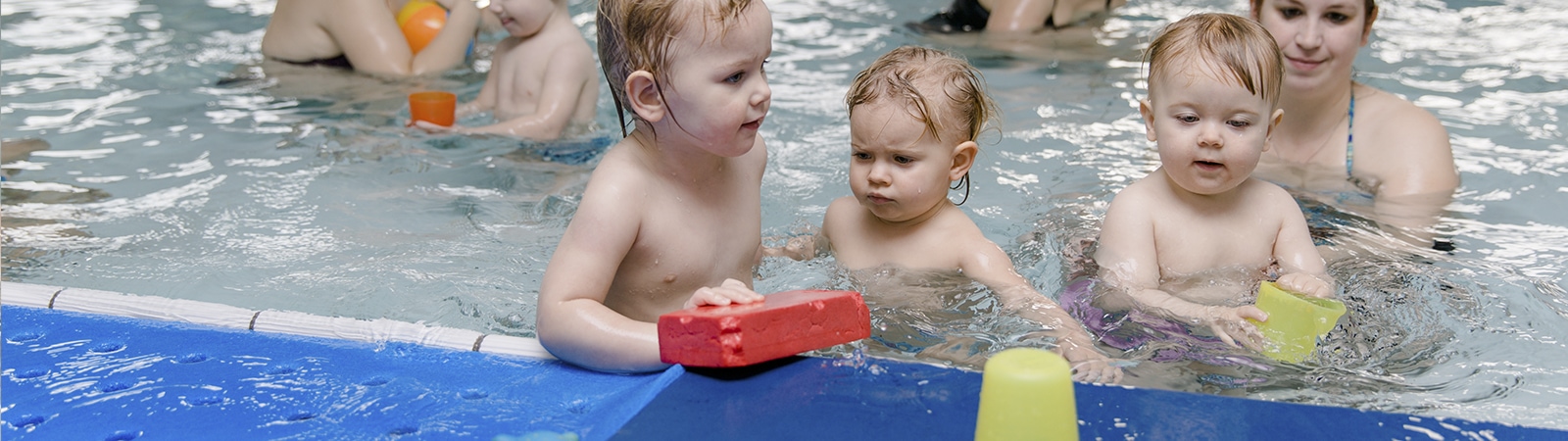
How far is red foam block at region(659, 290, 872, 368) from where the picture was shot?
1.90 meters

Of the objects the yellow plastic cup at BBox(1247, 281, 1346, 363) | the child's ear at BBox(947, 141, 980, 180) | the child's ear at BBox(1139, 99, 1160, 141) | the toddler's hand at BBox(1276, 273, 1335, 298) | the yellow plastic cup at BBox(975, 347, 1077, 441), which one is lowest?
the toddler's hand at BBox(1276, 273, 1335, 298)

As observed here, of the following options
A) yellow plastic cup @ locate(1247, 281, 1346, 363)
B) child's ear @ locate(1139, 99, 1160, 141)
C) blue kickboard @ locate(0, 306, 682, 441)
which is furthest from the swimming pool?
blue kickboard @ locate(0, 306, 682, 441)

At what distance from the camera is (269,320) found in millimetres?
2273

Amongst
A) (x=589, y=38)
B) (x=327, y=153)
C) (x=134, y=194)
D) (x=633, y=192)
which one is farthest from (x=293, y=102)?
(x=633, y=192)

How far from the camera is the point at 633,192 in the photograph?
2.18m

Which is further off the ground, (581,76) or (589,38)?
(581,76)

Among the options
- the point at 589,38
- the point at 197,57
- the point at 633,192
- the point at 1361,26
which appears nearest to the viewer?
the point at 633,192

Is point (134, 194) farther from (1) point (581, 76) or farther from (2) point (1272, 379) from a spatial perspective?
(2) point (1272, 379)

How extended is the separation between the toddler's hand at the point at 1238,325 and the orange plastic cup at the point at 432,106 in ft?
8.56

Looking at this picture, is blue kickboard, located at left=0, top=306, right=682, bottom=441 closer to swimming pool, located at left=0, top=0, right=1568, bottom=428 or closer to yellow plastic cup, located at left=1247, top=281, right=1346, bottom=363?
swimming pool, located at left=0, top=0, right=1568, bottom=428

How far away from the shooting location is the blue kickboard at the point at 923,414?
176cm

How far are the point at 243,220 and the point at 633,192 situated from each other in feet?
5.92

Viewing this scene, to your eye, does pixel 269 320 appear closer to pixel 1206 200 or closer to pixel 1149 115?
pixel 1149 115

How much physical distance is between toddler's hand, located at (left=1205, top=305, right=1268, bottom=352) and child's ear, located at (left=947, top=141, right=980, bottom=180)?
1.88 feet
